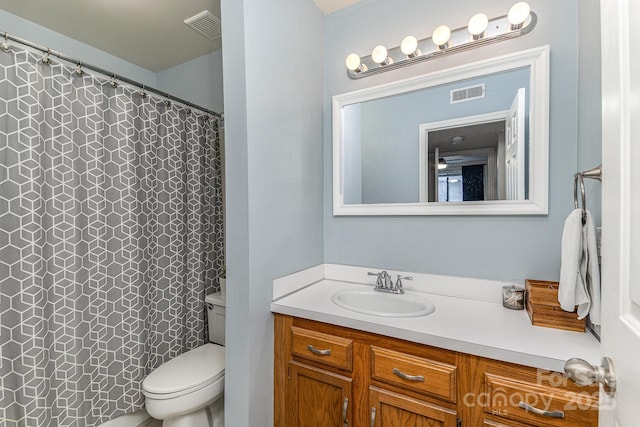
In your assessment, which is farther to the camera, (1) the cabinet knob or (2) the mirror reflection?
(2) the mirror reflection

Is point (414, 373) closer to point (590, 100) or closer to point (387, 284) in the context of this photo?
point (387, 284)

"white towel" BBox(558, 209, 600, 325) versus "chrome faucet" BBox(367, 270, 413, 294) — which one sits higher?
"white towel" BBox(558, 209, 600, 325)

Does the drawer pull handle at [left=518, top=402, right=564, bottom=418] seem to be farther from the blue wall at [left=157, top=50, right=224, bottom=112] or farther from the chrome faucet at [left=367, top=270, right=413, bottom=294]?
the blue wall at [left=157, top=50, right=224, bottom=112]

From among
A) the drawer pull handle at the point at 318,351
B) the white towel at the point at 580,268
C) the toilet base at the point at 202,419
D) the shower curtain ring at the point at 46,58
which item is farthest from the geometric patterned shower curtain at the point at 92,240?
the white towel at the point at 580,268

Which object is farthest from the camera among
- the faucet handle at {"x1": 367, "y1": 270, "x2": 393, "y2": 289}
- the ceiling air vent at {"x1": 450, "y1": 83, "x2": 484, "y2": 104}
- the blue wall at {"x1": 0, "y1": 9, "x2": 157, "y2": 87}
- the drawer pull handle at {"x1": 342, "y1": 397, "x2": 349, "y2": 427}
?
the blue wall at {"x1": 0, "y1": 9, "x2": 157, "y2": 87}

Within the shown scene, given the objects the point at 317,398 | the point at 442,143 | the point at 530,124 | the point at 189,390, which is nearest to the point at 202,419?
the point at 189,390

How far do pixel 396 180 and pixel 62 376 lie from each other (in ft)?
6.63

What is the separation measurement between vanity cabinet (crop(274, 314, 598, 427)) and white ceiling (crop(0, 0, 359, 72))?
1.94m

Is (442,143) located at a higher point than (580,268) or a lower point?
higher

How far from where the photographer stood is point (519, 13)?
1.27 m

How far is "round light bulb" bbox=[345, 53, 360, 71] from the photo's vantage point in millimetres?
1667

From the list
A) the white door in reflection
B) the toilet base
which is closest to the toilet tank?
the toilet base

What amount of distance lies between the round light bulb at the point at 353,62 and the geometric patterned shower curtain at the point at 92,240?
3.70 ft

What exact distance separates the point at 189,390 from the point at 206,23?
222 centimetres
